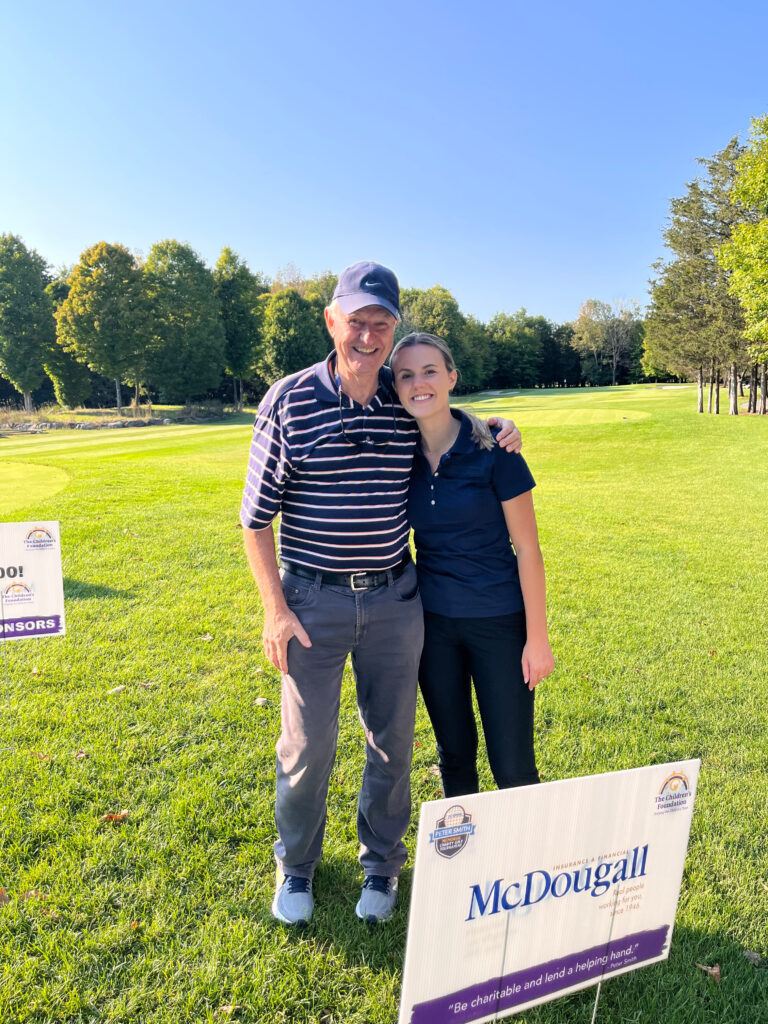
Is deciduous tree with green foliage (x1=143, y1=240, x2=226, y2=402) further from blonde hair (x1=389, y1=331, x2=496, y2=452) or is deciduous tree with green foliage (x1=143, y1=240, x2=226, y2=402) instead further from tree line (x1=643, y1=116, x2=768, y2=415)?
blonde hair (x1=389, y1=331, x2=496, y2=452)

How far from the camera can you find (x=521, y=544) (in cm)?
228

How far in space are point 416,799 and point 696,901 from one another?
131 cm

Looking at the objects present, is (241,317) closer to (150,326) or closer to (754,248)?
(150,326)

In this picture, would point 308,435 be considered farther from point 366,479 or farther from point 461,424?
point 461,424

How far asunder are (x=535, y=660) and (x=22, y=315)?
47.9 m

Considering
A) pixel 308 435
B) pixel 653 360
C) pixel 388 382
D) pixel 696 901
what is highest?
pixel 653 360

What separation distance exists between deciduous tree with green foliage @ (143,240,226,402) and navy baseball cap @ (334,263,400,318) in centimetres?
4355

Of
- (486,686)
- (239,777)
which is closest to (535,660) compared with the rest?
(486,686)

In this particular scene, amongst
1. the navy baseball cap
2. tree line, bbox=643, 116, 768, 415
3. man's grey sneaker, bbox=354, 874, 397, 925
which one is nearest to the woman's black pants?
man's grey sneaker, bbox=354, 874, 397, 925

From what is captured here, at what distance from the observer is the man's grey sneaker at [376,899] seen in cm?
245

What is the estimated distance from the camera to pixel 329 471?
2.22 m

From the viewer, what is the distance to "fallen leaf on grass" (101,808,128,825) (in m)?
2.99

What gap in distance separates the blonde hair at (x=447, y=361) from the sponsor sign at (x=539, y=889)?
114cm

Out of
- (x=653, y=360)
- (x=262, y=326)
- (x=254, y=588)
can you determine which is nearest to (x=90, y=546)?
(x=254, y=588)
